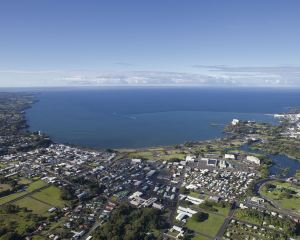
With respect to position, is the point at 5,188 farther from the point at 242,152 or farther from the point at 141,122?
the point at 141,122

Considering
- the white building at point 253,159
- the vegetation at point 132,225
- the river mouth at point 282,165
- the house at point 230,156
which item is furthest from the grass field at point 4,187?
the white building at point 253,159

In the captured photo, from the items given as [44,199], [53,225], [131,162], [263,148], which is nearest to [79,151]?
[131,162]

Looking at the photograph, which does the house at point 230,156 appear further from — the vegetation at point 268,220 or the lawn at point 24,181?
the lawn at point 24,181

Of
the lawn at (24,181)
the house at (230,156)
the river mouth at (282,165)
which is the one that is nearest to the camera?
the lawn at (24,181)

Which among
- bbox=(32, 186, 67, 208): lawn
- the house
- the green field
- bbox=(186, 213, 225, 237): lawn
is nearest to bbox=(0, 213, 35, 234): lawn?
bbox=(32, 186, 67, 208): lawn

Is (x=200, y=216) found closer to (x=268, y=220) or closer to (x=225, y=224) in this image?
(x=225, y=224)

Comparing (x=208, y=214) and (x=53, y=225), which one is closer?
(x=53, y=225)

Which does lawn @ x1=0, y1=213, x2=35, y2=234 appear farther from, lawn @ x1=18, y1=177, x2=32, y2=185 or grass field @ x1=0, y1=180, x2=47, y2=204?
lawn @ x1=18, y1=177, x2=32, y2=185
